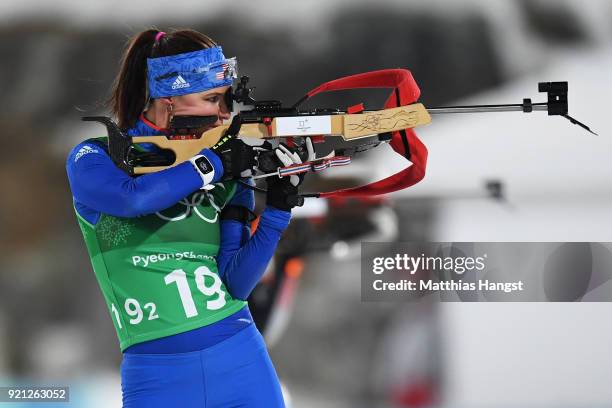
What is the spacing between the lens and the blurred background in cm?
329

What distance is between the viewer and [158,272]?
1748mm

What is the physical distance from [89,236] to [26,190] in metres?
1.90

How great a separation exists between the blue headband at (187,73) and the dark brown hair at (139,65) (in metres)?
0.03

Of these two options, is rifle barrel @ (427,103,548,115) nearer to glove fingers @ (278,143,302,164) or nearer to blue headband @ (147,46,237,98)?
glove fingers @ (278,143,302,164)

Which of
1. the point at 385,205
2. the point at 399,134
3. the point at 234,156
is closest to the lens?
the point at 234,156

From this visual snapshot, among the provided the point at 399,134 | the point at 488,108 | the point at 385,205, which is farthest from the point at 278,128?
the point at 385,205

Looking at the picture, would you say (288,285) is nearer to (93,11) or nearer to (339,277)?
(339,277)

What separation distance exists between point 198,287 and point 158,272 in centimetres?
8

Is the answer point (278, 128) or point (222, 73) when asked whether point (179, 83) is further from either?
point (278, 128)

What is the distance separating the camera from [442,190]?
3307mm

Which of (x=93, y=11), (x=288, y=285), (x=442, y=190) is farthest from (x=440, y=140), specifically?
(x=93, y=11)

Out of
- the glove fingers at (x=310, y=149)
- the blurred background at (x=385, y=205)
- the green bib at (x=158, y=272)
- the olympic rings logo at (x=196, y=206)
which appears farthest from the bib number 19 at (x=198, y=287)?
the blurred background at (x=385, y=205)

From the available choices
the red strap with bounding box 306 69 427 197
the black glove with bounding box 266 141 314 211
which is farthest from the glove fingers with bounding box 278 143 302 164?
the red strap with bounding box 306 69 427 197

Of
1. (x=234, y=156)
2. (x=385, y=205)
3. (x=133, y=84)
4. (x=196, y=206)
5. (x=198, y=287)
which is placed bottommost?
(x=385, y=205)
